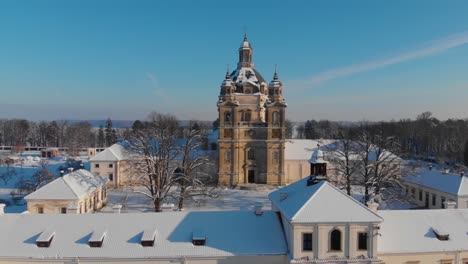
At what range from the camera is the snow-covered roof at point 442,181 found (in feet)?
121

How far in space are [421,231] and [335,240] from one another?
5.67m

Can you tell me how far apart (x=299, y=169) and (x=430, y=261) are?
3882cm

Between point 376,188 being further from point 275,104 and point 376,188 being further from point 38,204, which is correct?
point 38,204

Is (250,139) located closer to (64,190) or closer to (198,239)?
(64,190)

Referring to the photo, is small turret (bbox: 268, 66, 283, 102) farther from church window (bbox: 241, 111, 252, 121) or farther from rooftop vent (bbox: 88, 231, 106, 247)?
rooftop vent (bbox: 88, 231, 106, 247)

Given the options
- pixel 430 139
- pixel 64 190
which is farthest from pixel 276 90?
pixel 430 139

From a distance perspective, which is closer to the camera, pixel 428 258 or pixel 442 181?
pixel 428 258

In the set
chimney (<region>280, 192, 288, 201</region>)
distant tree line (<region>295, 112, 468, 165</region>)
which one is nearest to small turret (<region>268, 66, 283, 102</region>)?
distant tree line (<region>295, 112, 468, 165</region>)

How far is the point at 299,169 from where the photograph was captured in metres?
58.7

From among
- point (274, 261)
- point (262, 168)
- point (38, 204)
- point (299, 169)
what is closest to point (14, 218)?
point (38, 204)

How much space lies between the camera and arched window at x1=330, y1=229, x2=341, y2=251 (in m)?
18.7

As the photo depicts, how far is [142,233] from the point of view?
790 inches

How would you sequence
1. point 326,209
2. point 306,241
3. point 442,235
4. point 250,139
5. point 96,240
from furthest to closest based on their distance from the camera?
1. point 250,139
2. point 442,235
3. point 96,240
4. point 326,209
5. point 306,241

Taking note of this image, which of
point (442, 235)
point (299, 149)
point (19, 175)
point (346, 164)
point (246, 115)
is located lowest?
point (19, 175)
